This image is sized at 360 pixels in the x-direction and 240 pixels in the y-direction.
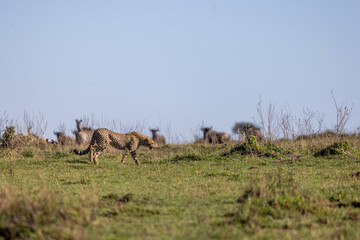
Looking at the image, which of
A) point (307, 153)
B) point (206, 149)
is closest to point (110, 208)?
point (307, 153)

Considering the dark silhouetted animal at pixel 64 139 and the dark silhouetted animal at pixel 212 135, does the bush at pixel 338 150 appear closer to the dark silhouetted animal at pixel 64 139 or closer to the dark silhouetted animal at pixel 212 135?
the dark silhouetted animal at pixel 64 139

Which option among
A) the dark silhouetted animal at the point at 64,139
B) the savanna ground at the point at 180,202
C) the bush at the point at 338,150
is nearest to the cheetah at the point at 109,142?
the savanna ground at the point at 180,202

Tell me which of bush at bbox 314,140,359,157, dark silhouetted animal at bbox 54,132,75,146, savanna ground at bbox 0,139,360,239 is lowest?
savanna ground at bbox 0,139,360,239

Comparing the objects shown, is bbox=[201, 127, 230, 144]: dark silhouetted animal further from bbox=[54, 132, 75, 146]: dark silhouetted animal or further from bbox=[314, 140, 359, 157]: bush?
bbox=[314, 140, 359, 157]: bush

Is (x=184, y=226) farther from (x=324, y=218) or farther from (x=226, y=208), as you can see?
(x=324, y=218)

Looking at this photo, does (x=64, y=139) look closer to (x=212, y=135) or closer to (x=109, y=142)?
(x=212, y=135)

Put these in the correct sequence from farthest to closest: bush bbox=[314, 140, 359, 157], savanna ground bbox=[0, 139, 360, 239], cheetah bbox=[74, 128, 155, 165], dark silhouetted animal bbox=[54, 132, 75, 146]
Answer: dark silhouetted animal bbox=[54, 132, 75, 146] < bush bbox=[314, 140, 359, 157] < cheetah bbox=[74, 128, 155, 165] < savanna ground bbox=[0, 139, 360, 239]

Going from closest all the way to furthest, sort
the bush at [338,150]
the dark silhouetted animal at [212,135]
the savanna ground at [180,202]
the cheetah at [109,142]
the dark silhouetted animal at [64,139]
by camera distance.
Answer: the savanna ground at [180,202]
the cheetah at [109,142]
the bush at [338,150]
the dark silhouetted animal at [64,139]
the dark silhouetted animal at [212,135]

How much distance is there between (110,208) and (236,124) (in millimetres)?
26483

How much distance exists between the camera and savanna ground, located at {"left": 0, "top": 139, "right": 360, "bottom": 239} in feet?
19.9

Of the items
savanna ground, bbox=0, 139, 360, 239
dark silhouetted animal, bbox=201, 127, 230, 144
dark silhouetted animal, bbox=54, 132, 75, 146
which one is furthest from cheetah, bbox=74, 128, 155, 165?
dark silhouetted animal, bbox=201, 127, 230, 144

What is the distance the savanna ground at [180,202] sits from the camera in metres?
6.07

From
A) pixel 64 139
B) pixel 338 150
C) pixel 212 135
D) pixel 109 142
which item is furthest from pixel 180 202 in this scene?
pixel 212 135

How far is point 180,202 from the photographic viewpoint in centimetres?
805
